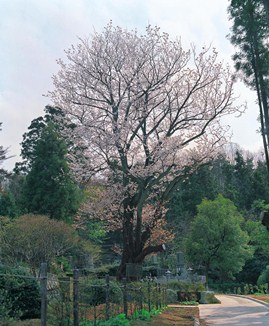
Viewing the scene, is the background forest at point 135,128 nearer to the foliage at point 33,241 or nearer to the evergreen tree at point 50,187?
the foliage at point 33,241

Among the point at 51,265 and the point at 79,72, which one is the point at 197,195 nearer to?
the point at 51,265

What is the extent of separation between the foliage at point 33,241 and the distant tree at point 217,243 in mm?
16096

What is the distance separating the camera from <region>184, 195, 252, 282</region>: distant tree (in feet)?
128

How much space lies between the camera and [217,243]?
1553 inches

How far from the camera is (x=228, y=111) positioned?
22.1 m

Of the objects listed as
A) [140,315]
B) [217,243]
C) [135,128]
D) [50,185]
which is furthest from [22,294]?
[217,243]

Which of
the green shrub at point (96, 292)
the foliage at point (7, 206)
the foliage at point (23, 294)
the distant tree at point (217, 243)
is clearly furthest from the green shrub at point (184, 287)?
the foliage at point (7, 206)

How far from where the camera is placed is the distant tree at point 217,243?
38969mm

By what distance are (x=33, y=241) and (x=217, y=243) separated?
1935 cm

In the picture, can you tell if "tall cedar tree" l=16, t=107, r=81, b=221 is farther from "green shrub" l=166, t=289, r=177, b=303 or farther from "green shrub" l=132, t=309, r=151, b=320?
"green shrub" l=132, t=309, r=151, b=320

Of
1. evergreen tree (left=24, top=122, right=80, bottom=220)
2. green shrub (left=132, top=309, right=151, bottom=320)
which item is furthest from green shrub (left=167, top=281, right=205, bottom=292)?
evergreen tree (left=24, top=122, right=80, bottom=220)

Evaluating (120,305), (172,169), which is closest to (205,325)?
(120,305)

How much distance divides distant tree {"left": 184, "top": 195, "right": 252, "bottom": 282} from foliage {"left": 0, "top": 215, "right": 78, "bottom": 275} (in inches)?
634

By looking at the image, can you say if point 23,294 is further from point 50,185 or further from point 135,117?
point 50,185
